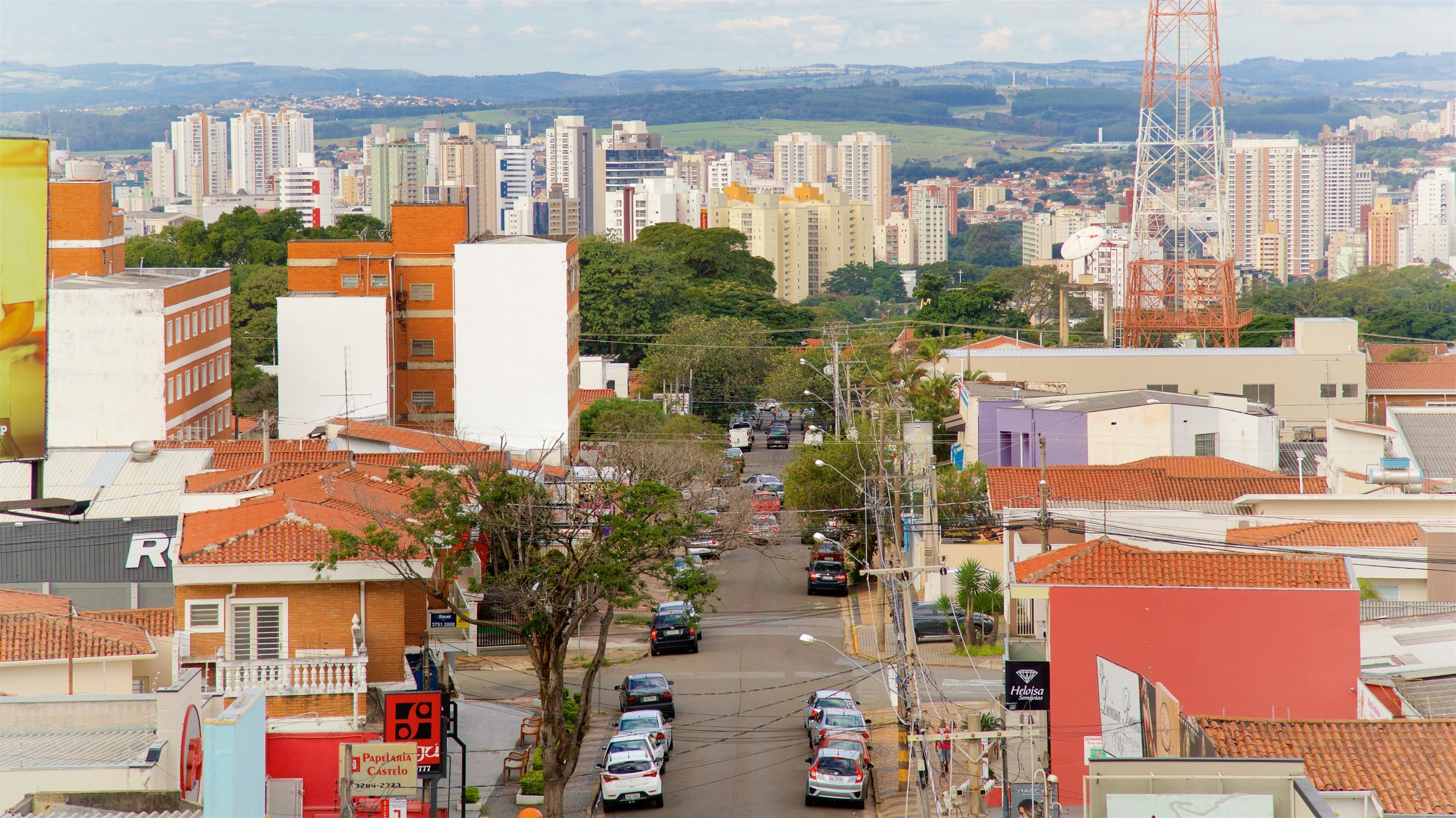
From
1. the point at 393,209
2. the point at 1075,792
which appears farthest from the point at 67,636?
the point at 393,209

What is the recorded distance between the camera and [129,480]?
3412 cm

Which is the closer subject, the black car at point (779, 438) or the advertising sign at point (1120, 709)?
the advertising sign at point (1120, 709)

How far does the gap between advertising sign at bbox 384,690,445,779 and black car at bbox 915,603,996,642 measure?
1746 cm

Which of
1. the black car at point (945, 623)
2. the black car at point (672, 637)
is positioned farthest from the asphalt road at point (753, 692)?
the black car at point (945, 623)

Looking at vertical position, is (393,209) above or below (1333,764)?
above

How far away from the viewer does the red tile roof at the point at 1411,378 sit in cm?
6650

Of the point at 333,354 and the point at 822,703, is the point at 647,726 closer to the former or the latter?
the point at 822,703

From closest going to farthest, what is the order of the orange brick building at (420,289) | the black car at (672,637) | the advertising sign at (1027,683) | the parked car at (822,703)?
1. the advertising sign at (1027,683)
2. the parked car at (822,703)
3. the black car at (672,637)
4. the orange brick building at (420,289)

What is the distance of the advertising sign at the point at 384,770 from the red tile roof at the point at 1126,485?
18.6 m

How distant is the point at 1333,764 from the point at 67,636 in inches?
584

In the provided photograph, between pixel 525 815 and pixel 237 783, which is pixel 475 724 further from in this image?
pixel 237 783

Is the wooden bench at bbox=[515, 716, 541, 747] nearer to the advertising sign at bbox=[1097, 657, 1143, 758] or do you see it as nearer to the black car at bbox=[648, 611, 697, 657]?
the black car at bbox=[648, 611, 697, 657]

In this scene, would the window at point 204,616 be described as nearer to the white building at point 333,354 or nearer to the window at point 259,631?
the window at point 259,631

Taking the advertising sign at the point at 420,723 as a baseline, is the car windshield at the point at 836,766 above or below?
below
